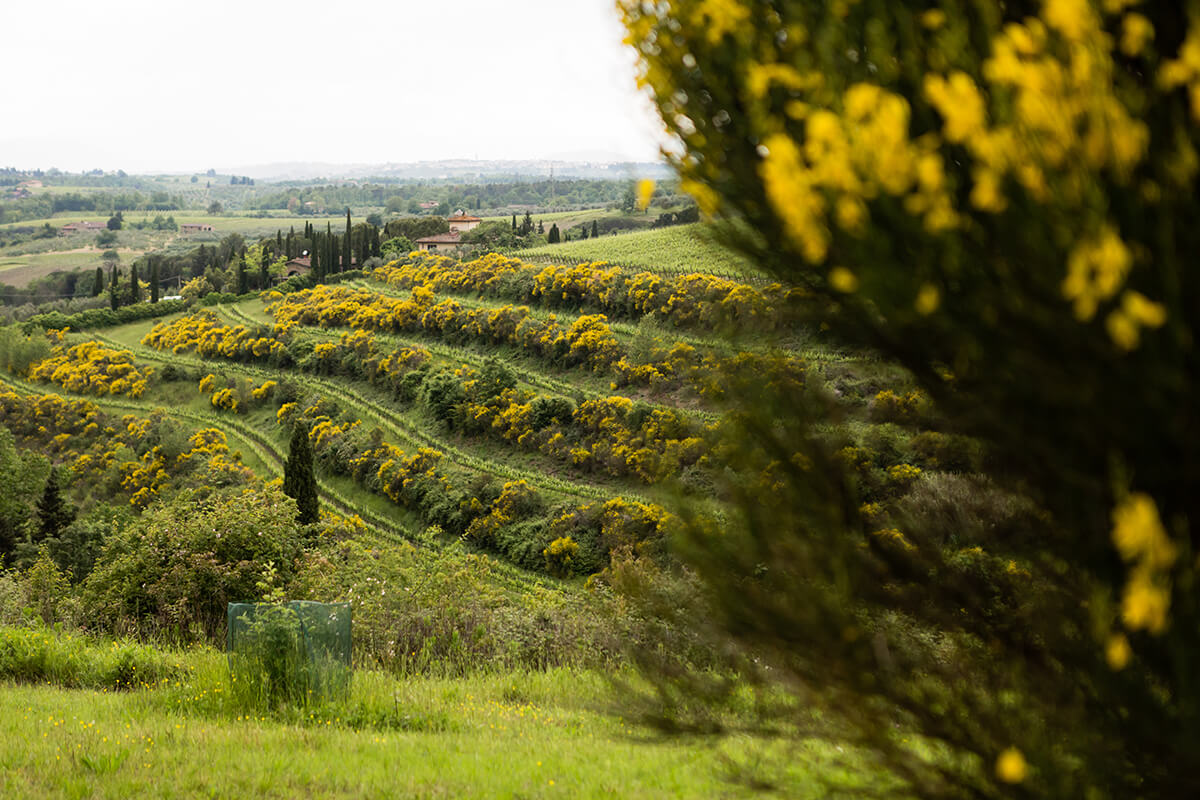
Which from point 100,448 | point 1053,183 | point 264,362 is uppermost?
point 1053,183

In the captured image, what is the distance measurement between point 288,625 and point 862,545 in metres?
5.83

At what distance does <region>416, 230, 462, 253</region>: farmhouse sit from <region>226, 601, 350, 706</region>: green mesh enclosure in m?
67.9

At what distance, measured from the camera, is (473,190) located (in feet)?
630

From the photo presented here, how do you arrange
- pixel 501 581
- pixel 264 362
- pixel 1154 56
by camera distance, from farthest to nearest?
pixel 264 362 → pixel 501 581 → pixel 1154 56

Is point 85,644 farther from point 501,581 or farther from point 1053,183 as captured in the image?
point 501,581

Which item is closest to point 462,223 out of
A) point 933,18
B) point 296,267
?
point 296,267

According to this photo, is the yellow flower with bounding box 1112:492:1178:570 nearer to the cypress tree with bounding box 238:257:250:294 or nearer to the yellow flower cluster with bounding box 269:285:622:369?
the yellow flower cluster with bounding box 269:285:622:369

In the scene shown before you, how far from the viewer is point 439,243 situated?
7731 cm

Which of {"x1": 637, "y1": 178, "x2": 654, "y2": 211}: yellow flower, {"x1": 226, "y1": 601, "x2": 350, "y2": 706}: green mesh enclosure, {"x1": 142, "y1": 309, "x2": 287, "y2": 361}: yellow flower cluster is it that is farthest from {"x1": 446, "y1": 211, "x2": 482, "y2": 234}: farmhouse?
{"x1": 637, "y1": 178, "x2": 654, "y2": 211}: yellow flower

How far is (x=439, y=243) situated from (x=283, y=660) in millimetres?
73084

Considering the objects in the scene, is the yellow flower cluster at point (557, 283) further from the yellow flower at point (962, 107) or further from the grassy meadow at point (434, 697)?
the yellow flower at point (962, 107)

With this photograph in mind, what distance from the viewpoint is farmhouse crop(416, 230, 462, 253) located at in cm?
7512

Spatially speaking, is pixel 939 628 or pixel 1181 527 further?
pixel 939 628

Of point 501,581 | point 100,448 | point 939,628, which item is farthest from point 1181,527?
point 100,448
